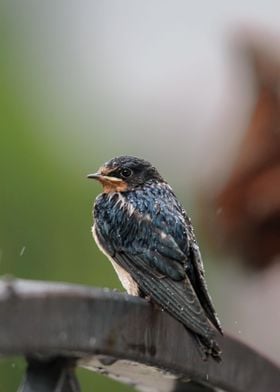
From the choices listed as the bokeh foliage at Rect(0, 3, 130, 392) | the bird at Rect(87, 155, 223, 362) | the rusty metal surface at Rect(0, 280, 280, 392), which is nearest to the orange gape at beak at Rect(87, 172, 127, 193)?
the bird at Rect(87, 155, 223, 362)

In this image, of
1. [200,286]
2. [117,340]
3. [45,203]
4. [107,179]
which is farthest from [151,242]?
[45,203]

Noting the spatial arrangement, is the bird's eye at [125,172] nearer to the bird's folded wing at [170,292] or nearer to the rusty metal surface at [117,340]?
the bird's folded wing at [170,292]

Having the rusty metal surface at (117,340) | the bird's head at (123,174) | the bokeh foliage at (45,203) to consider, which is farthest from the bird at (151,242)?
the bokeh foliage at (45,203)

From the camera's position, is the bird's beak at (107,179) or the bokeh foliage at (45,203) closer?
the bird's beak at (107,179)

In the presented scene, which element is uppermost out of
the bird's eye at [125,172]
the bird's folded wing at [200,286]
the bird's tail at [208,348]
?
the bird's tail at [208,348]

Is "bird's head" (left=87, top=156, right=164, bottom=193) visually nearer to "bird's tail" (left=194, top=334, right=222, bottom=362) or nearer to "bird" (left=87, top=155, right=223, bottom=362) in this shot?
"bird" (left=87, top=155, right=223, bottom=362)

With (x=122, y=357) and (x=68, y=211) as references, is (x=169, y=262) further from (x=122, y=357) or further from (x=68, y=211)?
(x=68, y=211)

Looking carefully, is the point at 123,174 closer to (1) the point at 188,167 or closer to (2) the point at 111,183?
(2) the point at 111,183
